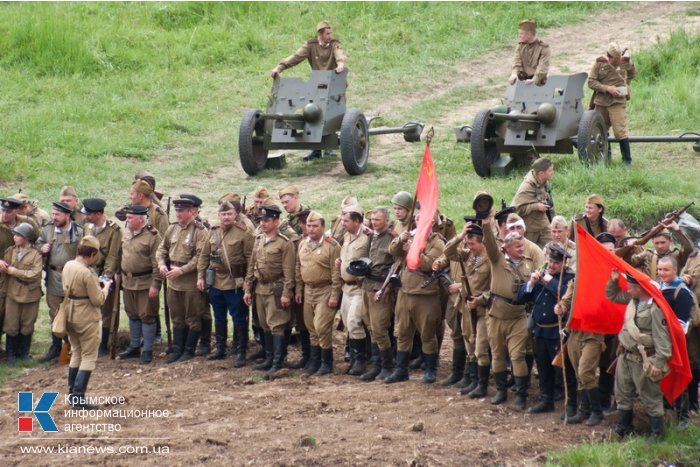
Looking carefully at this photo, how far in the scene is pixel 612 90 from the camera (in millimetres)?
17016

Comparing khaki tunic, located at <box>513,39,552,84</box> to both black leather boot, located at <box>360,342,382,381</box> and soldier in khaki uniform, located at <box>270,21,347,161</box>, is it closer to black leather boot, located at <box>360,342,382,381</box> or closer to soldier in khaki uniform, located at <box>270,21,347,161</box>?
soldier in khaki uniform, located at <box>270,21,347,161</box>

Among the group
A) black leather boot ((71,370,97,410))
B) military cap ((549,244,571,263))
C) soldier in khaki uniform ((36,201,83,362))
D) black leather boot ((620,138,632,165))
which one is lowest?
black leather boot ((71,370,97,410))

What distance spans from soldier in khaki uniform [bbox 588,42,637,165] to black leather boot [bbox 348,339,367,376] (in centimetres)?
700

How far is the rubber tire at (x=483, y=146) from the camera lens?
16.9 m

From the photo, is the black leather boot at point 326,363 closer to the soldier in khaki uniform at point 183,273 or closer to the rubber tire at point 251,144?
the soldier in khaki uniform at point 183,273

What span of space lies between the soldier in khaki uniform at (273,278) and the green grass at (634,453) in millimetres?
3576

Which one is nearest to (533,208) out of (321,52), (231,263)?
(231,263)

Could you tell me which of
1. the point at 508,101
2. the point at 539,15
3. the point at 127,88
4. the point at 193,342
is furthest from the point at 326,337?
the point at 539,15

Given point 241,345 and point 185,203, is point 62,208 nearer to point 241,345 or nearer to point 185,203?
point 185,203

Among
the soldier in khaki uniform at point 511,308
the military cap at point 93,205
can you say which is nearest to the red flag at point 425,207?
the soldier in khaki uniform at point 511,308

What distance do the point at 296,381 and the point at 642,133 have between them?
10057 mm


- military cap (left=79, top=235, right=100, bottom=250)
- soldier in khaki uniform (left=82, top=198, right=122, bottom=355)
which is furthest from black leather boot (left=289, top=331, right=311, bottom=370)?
military cap (left=79, top=235, right=100, bottom=250)

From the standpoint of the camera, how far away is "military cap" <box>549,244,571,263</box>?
10047 mm

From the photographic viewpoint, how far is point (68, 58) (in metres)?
23.1
